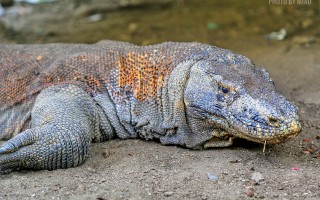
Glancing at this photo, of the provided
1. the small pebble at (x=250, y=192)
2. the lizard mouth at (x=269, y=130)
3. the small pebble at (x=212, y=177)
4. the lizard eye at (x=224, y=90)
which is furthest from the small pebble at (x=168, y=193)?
the lizard eye at (x=224, y=90)

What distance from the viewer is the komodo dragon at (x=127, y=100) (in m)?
5.62

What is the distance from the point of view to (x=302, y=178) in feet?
17.7

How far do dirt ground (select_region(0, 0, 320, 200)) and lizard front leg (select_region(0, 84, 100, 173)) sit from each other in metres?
0.10

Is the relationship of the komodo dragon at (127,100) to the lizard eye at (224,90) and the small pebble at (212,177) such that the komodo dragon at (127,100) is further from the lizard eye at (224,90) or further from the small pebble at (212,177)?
the small pebble at (212,177)

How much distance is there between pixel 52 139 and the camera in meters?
5.64

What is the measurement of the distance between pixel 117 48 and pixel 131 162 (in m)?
1.54

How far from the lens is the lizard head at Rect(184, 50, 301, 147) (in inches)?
217

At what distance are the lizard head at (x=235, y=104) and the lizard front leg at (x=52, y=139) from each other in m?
1.08

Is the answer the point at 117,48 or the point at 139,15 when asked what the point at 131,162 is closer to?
the point at 117,48

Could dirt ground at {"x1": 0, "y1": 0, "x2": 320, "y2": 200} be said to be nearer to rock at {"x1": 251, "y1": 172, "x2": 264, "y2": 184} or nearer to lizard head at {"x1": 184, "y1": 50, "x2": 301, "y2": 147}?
rock at {"x1": 251, "y1": 172, "x2": 264, "y2": 184}

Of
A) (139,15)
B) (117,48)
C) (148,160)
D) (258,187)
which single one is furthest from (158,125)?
(139,15)

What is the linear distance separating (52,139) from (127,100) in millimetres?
1122

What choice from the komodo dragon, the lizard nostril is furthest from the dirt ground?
the lizard nostril

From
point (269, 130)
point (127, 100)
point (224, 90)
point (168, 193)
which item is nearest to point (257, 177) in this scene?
point (269, 130)
